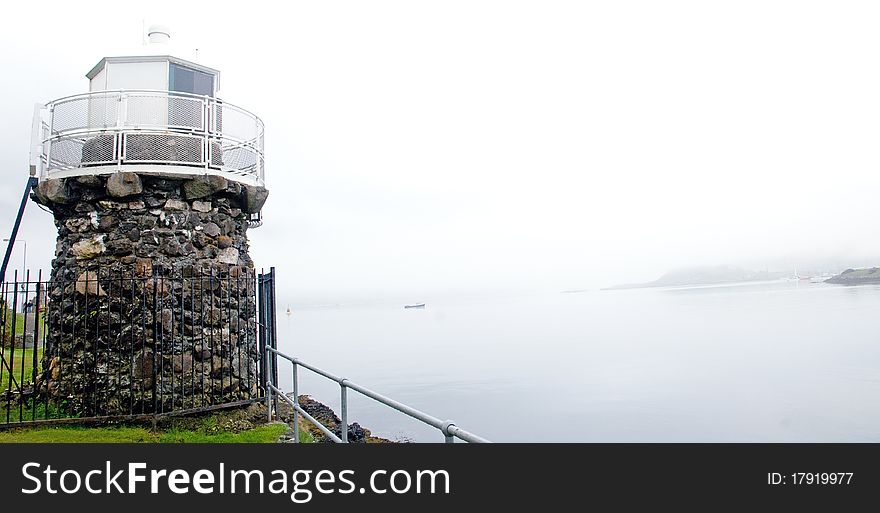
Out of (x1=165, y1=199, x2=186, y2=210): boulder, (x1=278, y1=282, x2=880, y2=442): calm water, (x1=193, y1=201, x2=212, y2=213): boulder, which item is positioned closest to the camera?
(x1=165, y1=199, x2=186, y2=210): boulder

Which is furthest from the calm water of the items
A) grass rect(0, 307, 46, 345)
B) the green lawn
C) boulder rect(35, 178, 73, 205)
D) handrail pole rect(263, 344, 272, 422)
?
boulder rect(35, 178, 73, 205)

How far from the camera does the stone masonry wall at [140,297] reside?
302 inches

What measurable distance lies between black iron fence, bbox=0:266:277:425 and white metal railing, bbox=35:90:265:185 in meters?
1.61

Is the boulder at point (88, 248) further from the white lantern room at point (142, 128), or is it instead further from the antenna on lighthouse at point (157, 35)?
the antenna on lighthouse at point (157, 35)

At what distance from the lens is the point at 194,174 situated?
8195mm

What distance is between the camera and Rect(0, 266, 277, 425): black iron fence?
760 centimetres

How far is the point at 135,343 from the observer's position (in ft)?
25.4

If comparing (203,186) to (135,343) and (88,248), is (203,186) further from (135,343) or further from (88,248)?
(135,343)

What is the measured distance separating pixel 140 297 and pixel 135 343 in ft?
2.05

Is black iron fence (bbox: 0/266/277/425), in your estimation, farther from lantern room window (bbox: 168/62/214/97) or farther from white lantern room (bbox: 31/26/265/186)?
lantern room window (bbox: 168/62/214/97)
